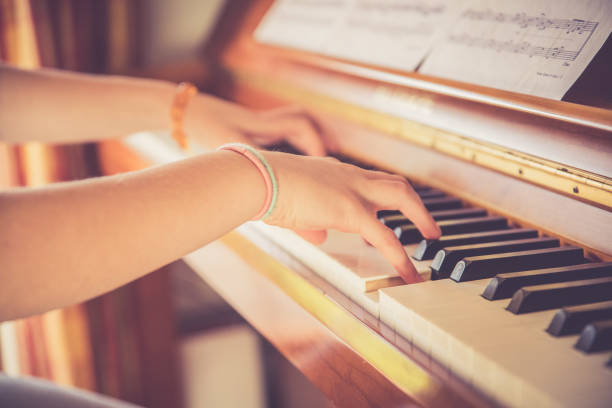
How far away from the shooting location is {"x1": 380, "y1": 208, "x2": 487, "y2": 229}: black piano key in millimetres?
791

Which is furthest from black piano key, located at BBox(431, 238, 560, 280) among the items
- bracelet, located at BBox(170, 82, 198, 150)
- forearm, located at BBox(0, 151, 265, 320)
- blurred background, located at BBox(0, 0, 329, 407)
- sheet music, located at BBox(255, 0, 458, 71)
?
blurred background, located at BBox(0, 0, 329, 407)

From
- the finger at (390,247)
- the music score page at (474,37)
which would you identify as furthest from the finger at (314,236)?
the music score page at (474,37)

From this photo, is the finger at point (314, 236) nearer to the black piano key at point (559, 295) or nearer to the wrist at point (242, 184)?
the wrist at point (242, 184)

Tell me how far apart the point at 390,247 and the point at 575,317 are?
0.19 metres

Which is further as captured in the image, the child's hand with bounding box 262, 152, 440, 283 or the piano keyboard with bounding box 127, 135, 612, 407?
the child's hand with bounding box 262, 152, 440, 283

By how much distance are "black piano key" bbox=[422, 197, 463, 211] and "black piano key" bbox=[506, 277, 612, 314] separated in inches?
10.7

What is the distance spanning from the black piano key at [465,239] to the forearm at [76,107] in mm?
630

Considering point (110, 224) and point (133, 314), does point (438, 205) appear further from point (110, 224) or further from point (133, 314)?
point (133, 314)

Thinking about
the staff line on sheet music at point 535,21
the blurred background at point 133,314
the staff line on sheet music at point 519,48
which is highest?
the staff line on sheet music at point 535,21

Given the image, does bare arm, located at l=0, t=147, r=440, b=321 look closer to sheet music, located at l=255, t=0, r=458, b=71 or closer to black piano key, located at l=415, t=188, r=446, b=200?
black piano key, located at l=415, t=188, r=446, b=200

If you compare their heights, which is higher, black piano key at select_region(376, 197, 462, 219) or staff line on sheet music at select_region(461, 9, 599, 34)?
staff line on sheet music at select_region(461, 9, 599, 34)

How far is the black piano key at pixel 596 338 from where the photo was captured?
48 cm

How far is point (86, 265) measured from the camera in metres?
0.56

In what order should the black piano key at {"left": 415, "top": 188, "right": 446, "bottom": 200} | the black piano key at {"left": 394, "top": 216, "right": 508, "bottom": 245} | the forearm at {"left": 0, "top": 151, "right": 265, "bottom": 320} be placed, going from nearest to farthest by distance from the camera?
the forearm at {"left": 0, "top": 151, "right": 265, "bottom": 320} → the black piano key at {"left": 394, "top": 216, "right": 508, "bottom": 245} → the black piano key at {"left": 415, "top": 188, "right": 446, "bottom": 200}
